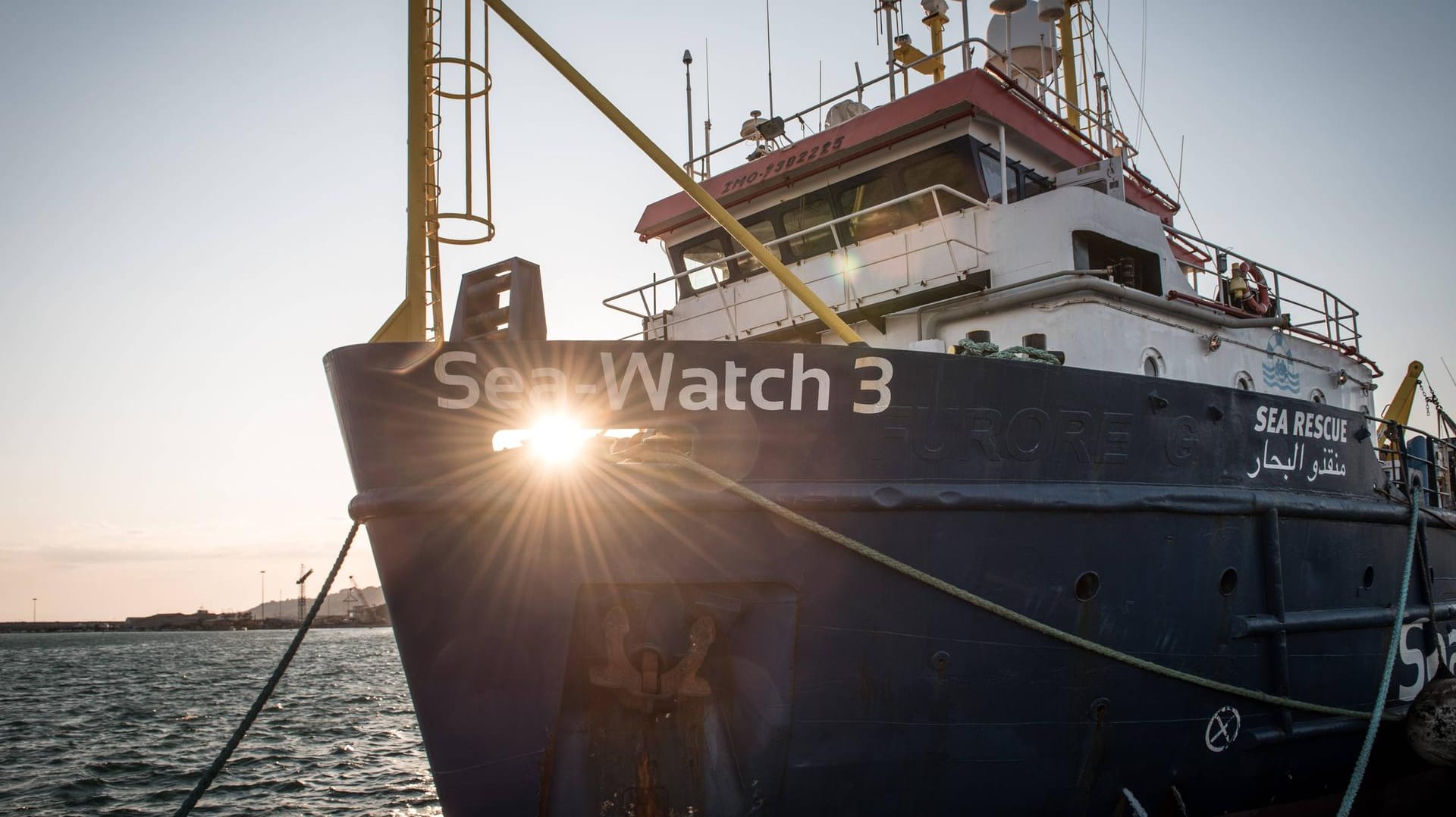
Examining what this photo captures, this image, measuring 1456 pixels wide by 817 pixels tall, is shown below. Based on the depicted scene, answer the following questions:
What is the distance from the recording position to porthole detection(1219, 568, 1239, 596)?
17.5 ft

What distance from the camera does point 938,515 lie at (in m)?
4.46

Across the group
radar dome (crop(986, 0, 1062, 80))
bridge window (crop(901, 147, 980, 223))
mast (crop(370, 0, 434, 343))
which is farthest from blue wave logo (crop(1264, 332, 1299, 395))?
mast (crop(370, 0, 434, 343))

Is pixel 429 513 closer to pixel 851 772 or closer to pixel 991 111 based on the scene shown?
pixel 851 772

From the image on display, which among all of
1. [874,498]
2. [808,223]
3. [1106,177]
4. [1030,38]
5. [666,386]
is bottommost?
[874,498]

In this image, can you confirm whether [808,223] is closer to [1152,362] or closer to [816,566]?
[1152,362]

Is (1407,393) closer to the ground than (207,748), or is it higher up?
higher up

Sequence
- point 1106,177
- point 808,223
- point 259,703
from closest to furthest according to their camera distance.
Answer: point 259,703
point 1106,177
point 808,223

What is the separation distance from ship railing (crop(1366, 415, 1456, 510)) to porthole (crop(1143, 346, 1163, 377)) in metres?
1.29

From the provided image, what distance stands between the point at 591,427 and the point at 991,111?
4383 mm

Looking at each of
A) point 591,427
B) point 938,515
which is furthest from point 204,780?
point 938,515

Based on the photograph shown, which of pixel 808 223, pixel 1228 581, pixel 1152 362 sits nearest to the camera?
pixel 1228 581

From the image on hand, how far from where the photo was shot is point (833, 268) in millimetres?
7625

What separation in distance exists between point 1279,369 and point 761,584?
584 centimetres

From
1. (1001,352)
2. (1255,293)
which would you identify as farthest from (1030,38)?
(1001,352)
